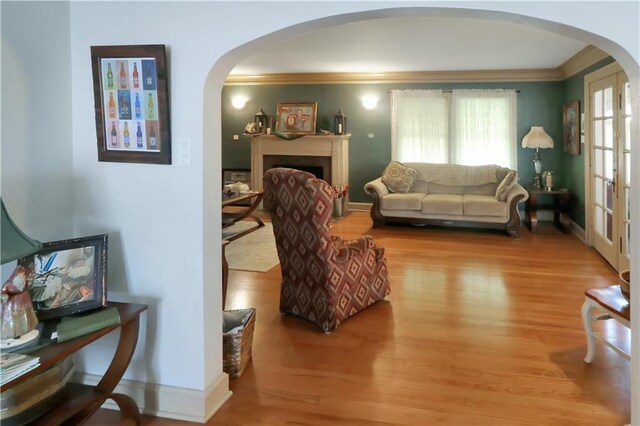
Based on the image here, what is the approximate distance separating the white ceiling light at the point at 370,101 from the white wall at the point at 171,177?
638 cm

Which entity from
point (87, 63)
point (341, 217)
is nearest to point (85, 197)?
point (87, 63)

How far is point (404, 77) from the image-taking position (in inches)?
325

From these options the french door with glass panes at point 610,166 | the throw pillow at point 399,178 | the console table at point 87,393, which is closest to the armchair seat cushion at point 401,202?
the throw pillow at point 399,178

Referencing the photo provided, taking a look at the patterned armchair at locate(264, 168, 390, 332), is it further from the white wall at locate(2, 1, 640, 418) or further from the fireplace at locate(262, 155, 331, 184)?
the fireplace at locate(262, 155, 331, 184)

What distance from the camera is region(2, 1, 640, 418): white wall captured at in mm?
2222

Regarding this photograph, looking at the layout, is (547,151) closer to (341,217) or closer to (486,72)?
(486,72)

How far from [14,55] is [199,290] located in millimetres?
1256

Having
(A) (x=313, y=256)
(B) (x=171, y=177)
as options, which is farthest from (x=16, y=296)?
(A) (x=313, y=256)

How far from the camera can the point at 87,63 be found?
2402 mm

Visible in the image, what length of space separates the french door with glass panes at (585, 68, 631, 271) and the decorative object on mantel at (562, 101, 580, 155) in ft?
2.24

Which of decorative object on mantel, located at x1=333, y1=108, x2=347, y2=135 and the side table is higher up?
decorative object on mantel, located at x1=333, y1=108, x2=347, y2=135

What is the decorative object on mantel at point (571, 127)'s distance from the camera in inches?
266

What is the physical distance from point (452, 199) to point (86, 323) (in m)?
5.85

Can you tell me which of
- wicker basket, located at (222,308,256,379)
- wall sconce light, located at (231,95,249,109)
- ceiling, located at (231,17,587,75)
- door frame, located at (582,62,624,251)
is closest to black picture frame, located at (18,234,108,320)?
wicker basket, located at (222,308,256,379)
